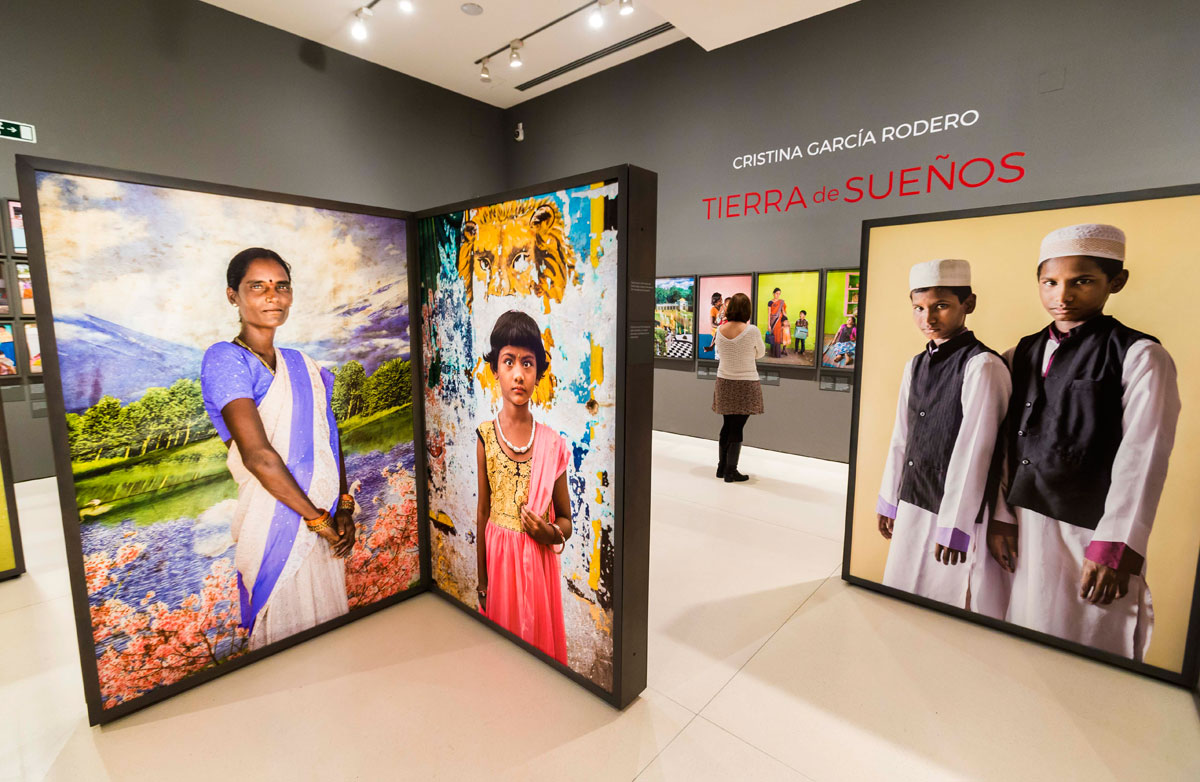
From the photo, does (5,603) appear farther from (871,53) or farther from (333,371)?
(871,53)

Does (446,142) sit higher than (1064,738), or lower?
higher

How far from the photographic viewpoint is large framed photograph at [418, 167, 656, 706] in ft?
5.74

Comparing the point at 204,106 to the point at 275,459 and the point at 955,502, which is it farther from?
the point at 955,502

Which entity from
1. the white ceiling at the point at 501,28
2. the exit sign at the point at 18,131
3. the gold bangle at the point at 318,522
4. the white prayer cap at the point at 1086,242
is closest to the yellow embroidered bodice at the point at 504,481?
the gold bangle at the point at 318,522

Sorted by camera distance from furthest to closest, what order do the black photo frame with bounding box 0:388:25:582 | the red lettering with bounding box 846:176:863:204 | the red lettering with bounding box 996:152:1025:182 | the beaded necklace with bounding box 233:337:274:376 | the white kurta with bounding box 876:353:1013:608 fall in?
1. the red lettering with bounding box 846:176:863:204
2. the red lettering with bounding box 996:152:1025:182
3. the black photo frame with bounding box 0:388:25:582
4. the white kurta with bounding box 876:353:1013:608
5. the beaded necklace with bounding box 233:337:274:376

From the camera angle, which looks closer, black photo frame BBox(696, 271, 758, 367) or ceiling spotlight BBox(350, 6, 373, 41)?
ceiling spotlight BBox(350, 6, 373, 41)

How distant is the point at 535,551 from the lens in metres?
2.13

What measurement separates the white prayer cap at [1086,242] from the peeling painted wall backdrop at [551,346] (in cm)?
186

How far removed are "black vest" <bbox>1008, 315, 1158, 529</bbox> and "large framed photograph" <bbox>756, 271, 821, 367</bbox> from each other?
3013mm

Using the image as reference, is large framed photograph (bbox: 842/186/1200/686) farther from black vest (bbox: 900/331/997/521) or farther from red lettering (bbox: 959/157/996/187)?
red lettering (bbox: 959/157/996/187)

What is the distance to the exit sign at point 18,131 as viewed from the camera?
4223mm

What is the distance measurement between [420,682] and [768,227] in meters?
A: 4.99

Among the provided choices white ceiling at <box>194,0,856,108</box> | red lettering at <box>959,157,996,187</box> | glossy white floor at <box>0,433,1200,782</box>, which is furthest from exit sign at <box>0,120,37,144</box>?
red lettering at <box>959,157,996,187</box>

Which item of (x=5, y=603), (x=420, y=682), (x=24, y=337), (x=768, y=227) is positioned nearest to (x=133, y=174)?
(x=420, y=682)
